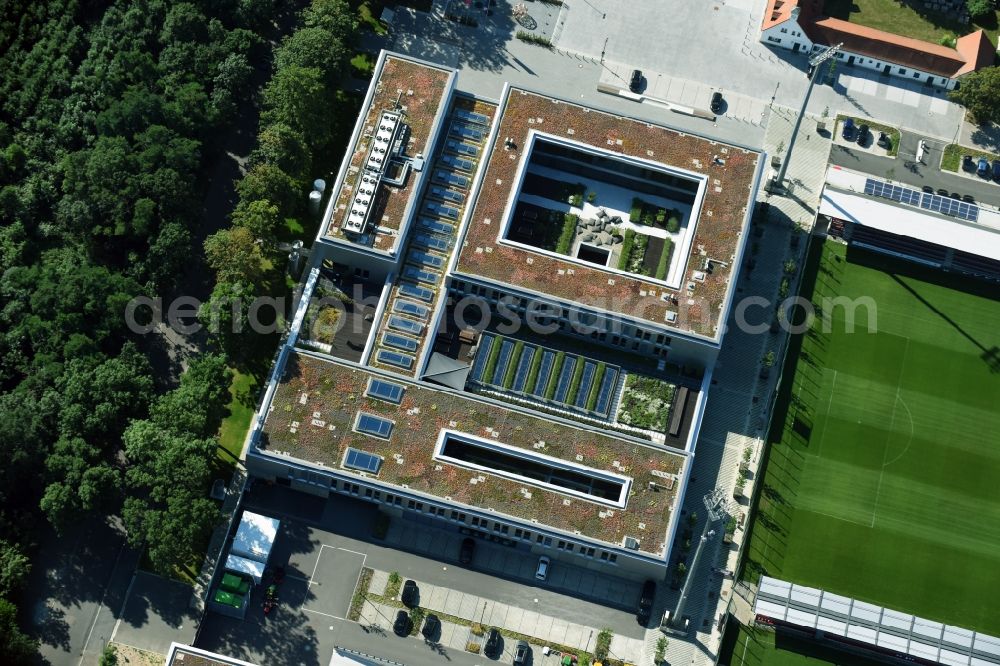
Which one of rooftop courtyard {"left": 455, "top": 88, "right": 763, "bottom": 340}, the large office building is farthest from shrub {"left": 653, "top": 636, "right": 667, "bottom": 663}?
rooftop courtyard {"left": 455, "top": 88, "right": 763, "bottom": 340}

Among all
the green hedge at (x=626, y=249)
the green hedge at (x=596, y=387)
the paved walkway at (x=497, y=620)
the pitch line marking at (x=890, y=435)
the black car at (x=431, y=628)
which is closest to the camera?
the black car at (x=431, y=628)

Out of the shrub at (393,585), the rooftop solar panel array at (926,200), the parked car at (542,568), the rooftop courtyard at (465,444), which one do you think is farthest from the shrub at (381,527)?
the rooftop solar panel array at (926,200)

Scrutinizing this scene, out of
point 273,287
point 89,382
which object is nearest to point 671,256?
point 273,287

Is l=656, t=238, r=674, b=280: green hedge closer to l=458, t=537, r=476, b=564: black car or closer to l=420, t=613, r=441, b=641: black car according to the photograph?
l=458, t=537, r=476, b=564: black car

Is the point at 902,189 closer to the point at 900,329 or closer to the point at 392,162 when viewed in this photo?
the point at 900,329

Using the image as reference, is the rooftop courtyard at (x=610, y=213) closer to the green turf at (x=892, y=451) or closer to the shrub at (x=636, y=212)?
the shrub at (x=636, y=212)
